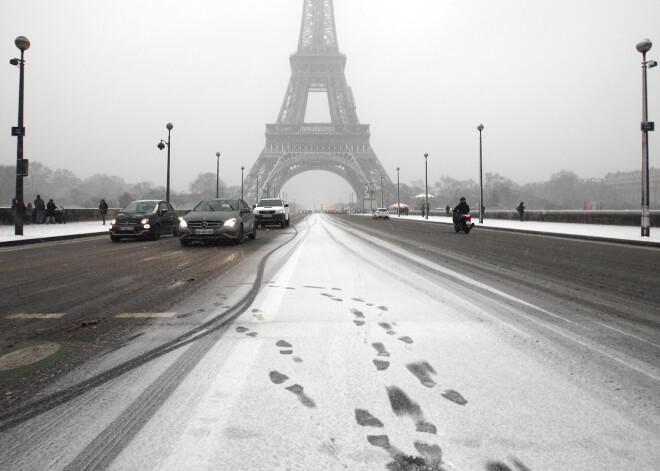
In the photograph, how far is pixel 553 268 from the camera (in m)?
7.75

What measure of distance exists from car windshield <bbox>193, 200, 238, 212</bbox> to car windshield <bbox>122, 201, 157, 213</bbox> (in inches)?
121

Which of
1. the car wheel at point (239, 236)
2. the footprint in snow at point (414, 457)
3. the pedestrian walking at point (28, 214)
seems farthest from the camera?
the pedestrian walking at point (28, 214)

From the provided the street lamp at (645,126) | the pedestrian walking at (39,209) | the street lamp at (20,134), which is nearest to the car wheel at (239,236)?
the street lamp at (20,134)

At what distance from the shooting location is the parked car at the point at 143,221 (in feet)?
48.5

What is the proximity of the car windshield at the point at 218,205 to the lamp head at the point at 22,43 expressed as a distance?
8901 mm

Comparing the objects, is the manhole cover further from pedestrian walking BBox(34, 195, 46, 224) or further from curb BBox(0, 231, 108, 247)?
pedestrian walking BBox(34, 195, 46, 224)

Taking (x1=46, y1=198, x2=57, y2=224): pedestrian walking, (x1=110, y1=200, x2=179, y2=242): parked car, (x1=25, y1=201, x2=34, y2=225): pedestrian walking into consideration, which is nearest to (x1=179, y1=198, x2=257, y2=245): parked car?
(x1=110, y1=200, x2=179, y2=242): parked car

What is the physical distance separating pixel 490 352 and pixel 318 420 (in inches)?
58.5

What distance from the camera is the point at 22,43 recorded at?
51.9 feet

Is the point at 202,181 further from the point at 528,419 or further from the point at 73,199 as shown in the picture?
the point at 528,419

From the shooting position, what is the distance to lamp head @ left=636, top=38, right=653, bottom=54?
15.9 metres

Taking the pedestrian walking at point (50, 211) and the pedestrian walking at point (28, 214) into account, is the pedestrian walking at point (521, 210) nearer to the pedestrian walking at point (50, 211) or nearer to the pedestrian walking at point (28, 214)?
the pedestrian walking at point (50, 211)

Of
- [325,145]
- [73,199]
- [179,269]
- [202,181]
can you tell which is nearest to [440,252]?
[179,269]

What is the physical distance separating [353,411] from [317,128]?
8208 cm
